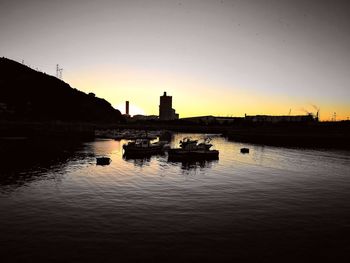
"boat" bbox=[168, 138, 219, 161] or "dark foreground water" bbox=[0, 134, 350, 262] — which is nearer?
"dark foreground water" bbox=[0, 134, 350, 262]

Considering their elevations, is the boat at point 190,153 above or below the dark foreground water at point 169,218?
above

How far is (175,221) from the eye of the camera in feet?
92.8

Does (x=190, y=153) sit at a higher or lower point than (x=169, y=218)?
higher

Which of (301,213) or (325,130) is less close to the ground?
(325,130)

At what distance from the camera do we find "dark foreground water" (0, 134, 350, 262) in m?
21.5

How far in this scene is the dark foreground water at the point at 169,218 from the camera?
2147cm

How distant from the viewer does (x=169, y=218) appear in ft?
95.7

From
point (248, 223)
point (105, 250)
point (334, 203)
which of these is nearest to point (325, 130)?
point (334, 203)

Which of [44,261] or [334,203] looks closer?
[44,261]

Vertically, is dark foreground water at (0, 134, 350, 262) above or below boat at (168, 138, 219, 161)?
below

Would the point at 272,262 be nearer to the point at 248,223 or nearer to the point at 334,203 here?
the point at 248,223

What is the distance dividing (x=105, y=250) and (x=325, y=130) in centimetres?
19865

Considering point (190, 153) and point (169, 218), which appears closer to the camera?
point (169, 218)

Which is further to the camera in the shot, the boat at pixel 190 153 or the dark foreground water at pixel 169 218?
the boat at pixel 190 153
